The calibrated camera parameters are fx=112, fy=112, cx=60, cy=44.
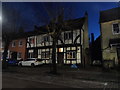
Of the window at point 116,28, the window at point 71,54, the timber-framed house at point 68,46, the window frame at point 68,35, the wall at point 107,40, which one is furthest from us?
the window frame at point 68,35

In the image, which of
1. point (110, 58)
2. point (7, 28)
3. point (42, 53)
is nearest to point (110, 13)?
point (110, 58)

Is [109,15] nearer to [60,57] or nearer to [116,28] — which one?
[116,28]

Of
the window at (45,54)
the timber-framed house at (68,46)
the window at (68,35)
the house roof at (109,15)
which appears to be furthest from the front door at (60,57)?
the house roof at (109,15)

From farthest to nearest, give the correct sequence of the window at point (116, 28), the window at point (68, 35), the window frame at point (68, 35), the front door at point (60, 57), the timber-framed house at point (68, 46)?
the front door at point (60, 57) → the window at point (68, 35) → the window frame at point (68, 35) → the timber-framed house at point (68, 46) → the window at point (116, 28)

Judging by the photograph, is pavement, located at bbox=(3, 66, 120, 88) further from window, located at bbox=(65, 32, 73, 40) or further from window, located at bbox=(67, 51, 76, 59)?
window, located at bbox=(65, 32, 73, 40)

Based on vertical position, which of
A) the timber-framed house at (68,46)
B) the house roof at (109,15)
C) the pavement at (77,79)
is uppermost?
the house roof at (109,15)

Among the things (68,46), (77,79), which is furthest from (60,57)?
(77,79)

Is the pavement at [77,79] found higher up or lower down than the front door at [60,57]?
lower down

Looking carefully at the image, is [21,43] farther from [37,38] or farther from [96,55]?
[96,55]

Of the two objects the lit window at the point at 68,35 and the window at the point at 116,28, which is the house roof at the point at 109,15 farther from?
the lit window at the point at 68,35

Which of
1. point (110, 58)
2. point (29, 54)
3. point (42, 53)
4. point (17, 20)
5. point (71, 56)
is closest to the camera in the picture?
point (110, 58)

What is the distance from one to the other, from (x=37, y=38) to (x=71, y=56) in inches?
389

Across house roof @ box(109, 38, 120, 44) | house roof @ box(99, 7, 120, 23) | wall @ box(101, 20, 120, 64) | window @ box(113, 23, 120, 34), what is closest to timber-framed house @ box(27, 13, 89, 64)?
house roof @ box(99, 7, 120, 23)

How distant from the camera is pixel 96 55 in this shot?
26.9 metres
